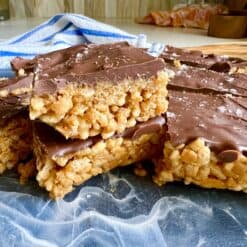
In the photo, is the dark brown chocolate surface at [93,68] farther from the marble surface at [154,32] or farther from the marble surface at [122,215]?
the marble surface at [154,32]

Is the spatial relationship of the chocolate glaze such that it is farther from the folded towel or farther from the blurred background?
the blurred background

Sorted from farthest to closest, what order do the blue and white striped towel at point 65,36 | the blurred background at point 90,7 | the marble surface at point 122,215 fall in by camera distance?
the blurred background at point 90,7 < the blue and white striped towel at point 65,36 < the marble surface at point 122,215

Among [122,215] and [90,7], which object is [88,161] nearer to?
[122,215]

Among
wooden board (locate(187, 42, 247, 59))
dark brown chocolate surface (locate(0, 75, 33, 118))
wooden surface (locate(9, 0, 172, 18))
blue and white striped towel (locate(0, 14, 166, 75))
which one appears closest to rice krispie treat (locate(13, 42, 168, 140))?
dark brown chocolate surface (locate(0, 75, 33, 118))

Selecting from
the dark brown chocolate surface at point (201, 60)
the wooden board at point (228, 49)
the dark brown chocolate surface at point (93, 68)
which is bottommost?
the wooden board at point (228, 49)

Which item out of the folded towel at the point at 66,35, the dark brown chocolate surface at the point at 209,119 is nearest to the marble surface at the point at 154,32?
the folded towel at the point at 66,35

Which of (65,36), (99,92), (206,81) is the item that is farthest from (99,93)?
(65,36)

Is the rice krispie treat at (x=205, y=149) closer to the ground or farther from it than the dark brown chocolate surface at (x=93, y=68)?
closer to the ground

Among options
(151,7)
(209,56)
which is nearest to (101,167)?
(209,56)
